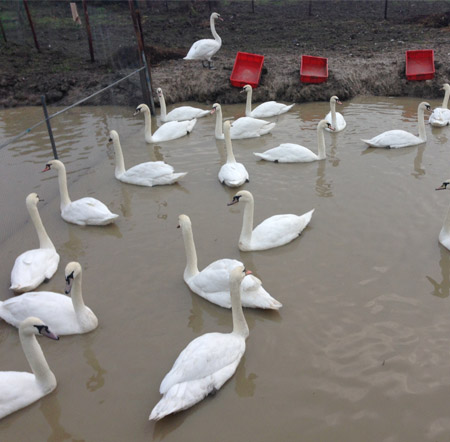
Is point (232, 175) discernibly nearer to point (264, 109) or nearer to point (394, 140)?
point (394, 140)

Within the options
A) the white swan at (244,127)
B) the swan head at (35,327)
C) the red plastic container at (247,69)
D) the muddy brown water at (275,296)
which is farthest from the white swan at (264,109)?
Answer: the swan head at (35,327)

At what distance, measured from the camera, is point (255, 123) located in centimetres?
1139

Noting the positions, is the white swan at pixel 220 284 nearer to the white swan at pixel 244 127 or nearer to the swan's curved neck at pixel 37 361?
A: the swan's curved neck at pixel 37 361

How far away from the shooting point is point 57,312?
5.07 metres

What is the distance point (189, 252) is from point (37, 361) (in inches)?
89.0

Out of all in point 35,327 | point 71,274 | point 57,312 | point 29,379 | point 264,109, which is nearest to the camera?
point 35,327

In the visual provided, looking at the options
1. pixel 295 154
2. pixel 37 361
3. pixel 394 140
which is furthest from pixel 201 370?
pixel 394 140

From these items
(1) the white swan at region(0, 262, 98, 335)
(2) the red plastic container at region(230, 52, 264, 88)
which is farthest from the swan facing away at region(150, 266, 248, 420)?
(2) the red plastic container at region(230, 52, 264, 88)

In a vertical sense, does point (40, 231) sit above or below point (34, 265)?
above

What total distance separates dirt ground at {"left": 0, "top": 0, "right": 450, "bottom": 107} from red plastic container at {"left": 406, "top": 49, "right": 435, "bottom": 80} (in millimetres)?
252

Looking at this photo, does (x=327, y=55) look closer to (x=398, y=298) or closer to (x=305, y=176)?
(x=305, y=176)

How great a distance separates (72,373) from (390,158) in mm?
7929

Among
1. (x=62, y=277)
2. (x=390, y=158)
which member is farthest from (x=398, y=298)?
(x=390, y=158)

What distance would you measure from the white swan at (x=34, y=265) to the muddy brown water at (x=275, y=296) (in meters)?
0.19
